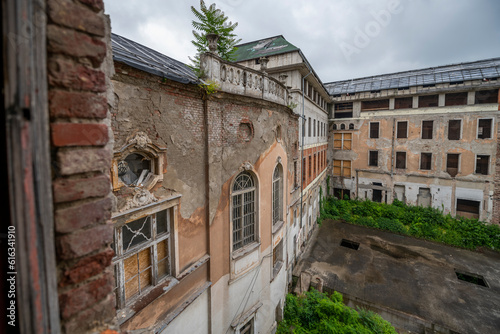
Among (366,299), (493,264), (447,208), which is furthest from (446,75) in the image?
(366,299)

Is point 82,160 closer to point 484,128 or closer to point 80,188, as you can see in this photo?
point 80,188

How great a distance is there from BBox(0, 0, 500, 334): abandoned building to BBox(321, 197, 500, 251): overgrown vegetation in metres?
6.98

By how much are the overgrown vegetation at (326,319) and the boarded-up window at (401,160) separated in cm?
1602

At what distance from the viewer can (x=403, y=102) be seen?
2034cm

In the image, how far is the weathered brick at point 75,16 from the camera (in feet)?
4.05

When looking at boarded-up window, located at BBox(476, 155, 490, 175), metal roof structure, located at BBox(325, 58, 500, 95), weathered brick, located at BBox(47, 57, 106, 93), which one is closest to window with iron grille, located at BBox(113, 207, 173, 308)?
weathered brick, located at BBox(47, 57, 106, 93)

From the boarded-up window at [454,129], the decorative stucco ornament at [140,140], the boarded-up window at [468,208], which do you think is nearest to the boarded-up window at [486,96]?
the boarded-up window at [454,129]

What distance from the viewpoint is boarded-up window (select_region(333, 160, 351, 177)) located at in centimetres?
2314

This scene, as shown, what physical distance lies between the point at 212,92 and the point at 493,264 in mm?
19598

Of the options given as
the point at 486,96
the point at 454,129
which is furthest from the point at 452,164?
the point at 486,96

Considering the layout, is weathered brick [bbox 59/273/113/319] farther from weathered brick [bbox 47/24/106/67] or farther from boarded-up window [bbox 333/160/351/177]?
boarded-up window [bbox 333/160/351/177]

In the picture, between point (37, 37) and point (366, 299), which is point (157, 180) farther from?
point (366, 299)

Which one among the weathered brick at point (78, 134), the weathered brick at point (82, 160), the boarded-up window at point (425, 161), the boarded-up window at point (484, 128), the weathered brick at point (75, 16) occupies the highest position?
the boarded-up window at point (484, 128)

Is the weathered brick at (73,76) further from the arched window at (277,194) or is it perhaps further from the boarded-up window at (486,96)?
the boarded-up window at (486,96)
